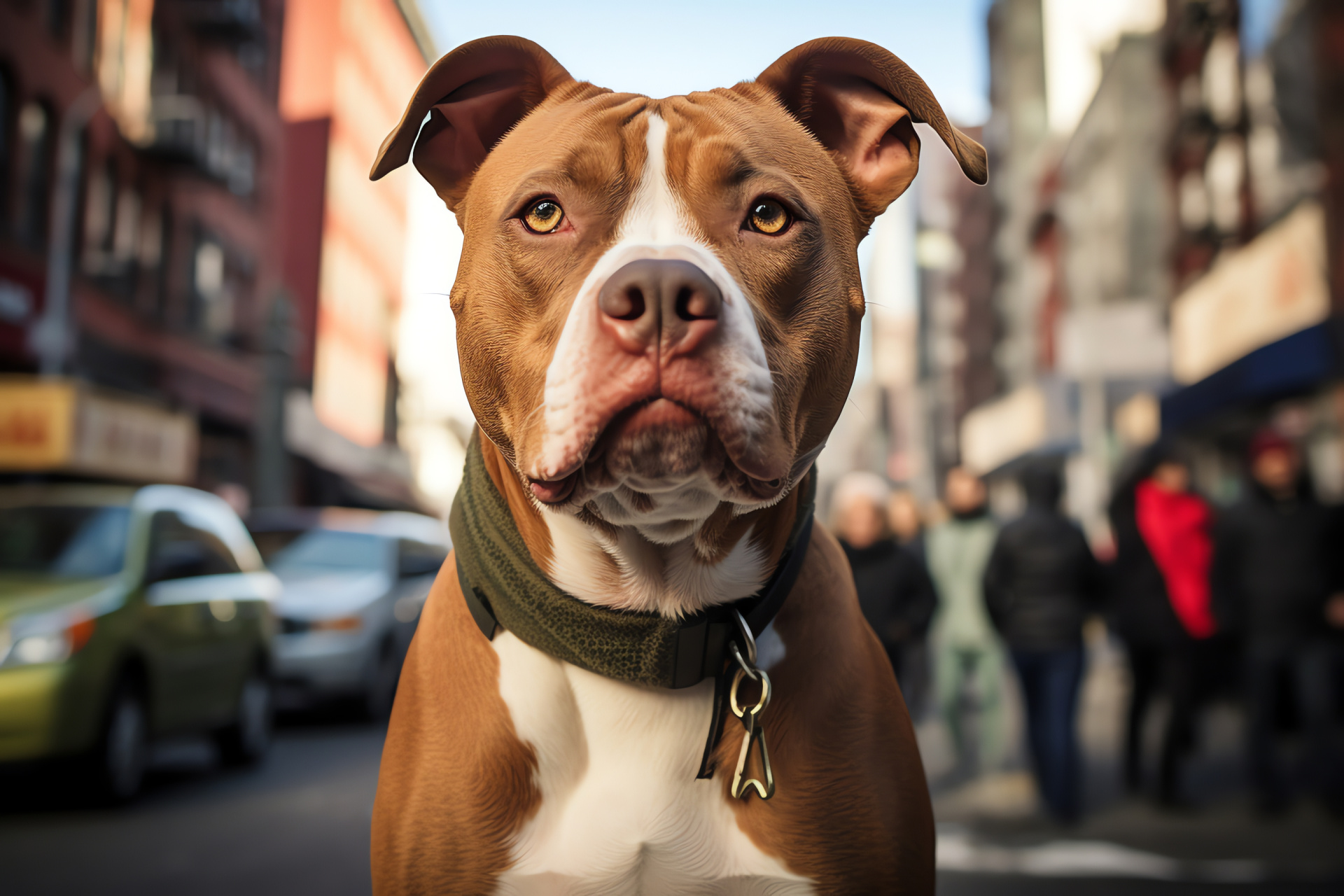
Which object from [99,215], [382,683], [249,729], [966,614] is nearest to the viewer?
[966,614]

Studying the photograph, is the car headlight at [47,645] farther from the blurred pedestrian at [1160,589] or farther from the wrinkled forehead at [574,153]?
the blurred pedestrian at [1160,589]

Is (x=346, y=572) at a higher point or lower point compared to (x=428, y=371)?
lower

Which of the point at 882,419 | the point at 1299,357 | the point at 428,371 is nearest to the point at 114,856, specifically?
the point at 1299,357

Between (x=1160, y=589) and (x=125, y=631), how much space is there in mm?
5685

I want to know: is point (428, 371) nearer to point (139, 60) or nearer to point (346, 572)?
point (139, 60)

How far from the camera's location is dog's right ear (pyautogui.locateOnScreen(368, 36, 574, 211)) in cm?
204

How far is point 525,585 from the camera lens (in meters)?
1.88

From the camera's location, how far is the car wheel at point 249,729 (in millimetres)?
7926

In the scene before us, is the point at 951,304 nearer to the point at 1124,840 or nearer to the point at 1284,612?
the point at 1284,612

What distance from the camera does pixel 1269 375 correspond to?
42.3ft

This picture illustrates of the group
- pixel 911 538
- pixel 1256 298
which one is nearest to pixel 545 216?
pixel 911 538

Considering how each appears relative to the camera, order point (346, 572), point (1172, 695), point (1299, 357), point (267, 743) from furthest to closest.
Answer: point (1299, 357) → point (346, 572) → point (267, 743) → point (1172, 695)

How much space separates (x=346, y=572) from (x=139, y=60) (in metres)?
16.3

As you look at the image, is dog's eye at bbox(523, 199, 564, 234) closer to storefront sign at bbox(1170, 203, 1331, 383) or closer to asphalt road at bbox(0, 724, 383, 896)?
asphalt road at bbox(0, 724, 383, 896)
